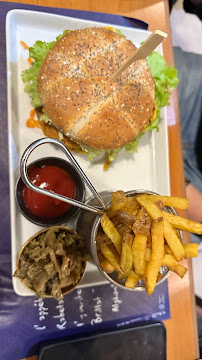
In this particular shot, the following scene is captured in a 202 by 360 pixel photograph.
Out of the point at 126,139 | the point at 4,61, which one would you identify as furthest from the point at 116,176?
the point at 4,61

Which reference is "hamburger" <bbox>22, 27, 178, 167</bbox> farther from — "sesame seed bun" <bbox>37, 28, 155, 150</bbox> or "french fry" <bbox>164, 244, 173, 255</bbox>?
"french fry" <bbox>164, 244, 173, 255</bbox>

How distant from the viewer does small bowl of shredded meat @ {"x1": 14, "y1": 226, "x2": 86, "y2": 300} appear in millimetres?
1259

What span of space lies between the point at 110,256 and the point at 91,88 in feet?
2.09

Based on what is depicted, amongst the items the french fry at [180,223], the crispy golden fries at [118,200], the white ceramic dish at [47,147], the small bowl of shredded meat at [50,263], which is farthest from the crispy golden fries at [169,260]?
the white ceramic dish at [47,147]

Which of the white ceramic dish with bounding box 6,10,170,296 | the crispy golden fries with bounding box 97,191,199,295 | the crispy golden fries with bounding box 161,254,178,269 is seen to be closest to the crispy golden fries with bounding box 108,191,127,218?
the crispy golden fries with bounding box 97,191,199,295

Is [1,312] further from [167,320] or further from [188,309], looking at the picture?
[188,309]

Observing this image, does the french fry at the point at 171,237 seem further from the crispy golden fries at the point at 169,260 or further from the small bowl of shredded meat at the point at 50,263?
the small bowl of shredded meat at the point at 50,263

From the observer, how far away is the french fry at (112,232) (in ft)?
3.41

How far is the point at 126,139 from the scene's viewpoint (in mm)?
1401

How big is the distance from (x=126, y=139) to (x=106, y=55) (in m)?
0.34

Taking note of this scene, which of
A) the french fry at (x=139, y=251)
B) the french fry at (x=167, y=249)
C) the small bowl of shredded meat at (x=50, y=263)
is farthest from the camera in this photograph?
the small bowl of shredded meat at (x=50, y=263)

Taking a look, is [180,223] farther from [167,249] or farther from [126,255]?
[126,255]

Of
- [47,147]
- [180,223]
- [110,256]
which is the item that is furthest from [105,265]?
[47,147]

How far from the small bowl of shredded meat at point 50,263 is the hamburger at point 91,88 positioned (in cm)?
40
